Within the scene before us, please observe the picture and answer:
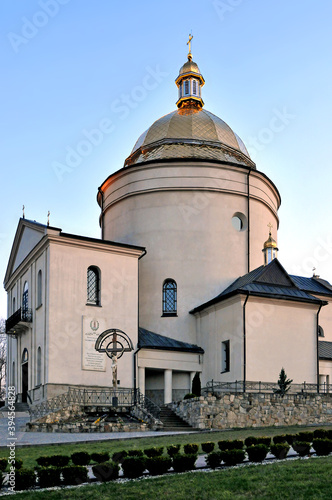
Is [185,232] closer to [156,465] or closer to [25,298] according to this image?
[25,298]

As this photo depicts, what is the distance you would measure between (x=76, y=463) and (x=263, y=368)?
1800 cm

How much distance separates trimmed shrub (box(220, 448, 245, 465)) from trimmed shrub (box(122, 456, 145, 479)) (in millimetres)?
1792

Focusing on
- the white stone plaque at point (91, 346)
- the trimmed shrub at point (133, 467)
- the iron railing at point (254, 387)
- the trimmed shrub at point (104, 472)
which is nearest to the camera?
the trimmed shrub at point (104, 472)

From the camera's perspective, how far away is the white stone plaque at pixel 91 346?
30141mm

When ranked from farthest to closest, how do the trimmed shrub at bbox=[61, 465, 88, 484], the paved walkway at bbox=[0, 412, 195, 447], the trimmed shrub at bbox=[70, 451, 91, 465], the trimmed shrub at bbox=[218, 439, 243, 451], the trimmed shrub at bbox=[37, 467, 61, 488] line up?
the paved walkway at bbox=[0, 412, 195, 447]
the trimmed shrub at bbox=[218, 439, 243, 451]
the trimmed shrub at bbox=[70, 451, 91, 465]
the trimmed shrub at bbox=[61, 465, 88, 484]
the trimmed shrub at bbox=[37, 467, 61, 488]

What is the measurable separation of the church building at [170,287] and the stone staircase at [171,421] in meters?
2.76

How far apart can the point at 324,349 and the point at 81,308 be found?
13.9 metres

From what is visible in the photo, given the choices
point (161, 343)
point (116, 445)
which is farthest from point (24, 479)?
point (161, 343)

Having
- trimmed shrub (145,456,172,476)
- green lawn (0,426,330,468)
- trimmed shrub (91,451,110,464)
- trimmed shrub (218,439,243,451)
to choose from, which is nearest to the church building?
green lawn (0,426,330,468)

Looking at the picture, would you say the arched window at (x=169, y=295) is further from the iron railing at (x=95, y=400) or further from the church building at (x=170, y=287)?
the iron railing at (x=95, y=400)

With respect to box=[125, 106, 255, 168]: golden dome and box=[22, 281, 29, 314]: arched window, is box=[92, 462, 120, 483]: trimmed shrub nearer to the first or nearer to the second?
box=[22, 281, 29, 314]: arched window

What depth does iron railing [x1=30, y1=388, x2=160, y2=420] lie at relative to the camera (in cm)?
2723

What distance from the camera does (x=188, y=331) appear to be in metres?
35.0

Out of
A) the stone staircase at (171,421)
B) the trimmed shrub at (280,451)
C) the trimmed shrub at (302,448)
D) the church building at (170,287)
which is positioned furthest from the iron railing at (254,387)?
the trimmed shrub at (280,451)
